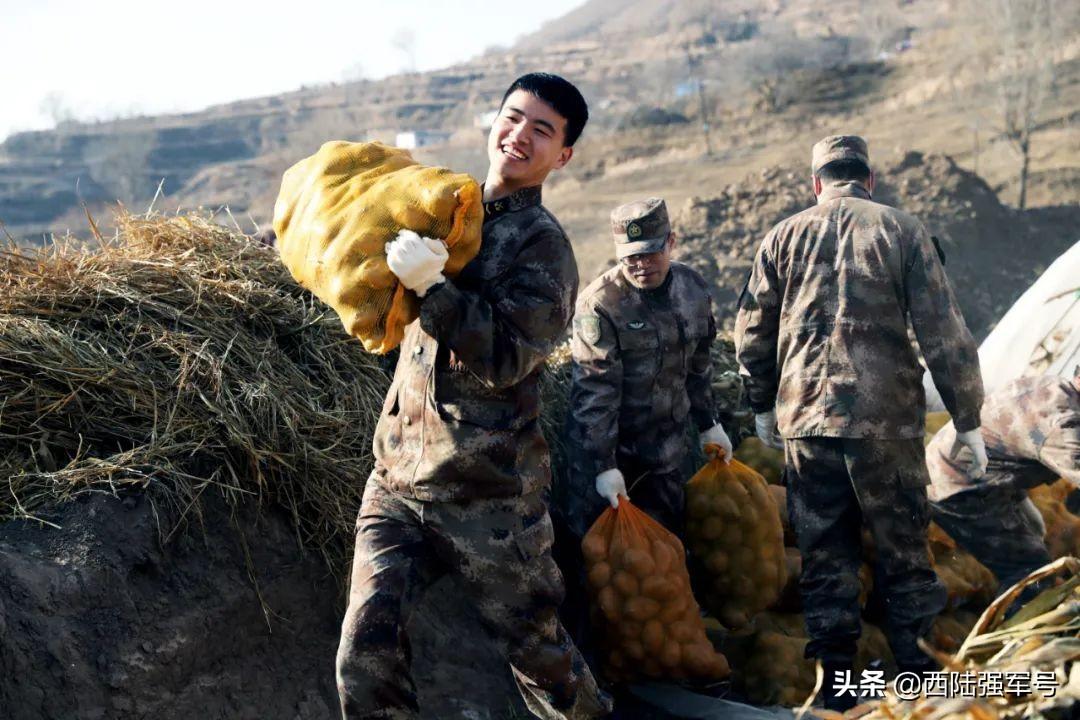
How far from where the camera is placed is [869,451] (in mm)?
3865

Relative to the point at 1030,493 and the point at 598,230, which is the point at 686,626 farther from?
the point at 598,230

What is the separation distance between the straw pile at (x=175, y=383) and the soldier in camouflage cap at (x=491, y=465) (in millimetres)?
735

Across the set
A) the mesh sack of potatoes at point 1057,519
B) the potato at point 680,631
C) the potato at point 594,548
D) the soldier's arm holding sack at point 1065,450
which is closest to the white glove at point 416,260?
the potato at point 594,548

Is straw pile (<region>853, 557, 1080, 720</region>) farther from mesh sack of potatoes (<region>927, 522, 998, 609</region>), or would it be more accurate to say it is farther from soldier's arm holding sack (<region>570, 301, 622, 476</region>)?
mesh sack of potatoes (<region>927, 522, 998, 609</region>)

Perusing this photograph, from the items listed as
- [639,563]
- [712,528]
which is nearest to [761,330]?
[712,528]

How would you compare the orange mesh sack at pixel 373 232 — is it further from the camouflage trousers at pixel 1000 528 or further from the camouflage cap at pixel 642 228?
the camouflage trousers at pixel 1000 528

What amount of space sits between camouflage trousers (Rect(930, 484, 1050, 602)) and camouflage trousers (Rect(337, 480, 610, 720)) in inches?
90.8

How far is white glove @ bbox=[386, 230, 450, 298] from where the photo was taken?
2.59 meters

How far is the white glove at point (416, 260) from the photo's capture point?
2592 millimetres

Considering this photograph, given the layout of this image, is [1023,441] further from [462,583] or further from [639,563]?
[462,583]

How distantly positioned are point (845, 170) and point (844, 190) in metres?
0.10

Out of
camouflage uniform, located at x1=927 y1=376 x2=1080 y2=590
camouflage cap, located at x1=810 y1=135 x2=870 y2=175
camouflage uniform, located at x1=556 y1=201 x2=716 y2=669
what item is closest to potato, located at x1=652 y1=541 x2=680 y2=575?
camouflage uniform, located at x1=556 y1=201 x2=716 y2=669

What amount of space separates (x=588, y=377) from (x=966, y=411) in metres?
1.42

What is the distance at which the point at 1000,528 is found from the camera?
4.64 m
